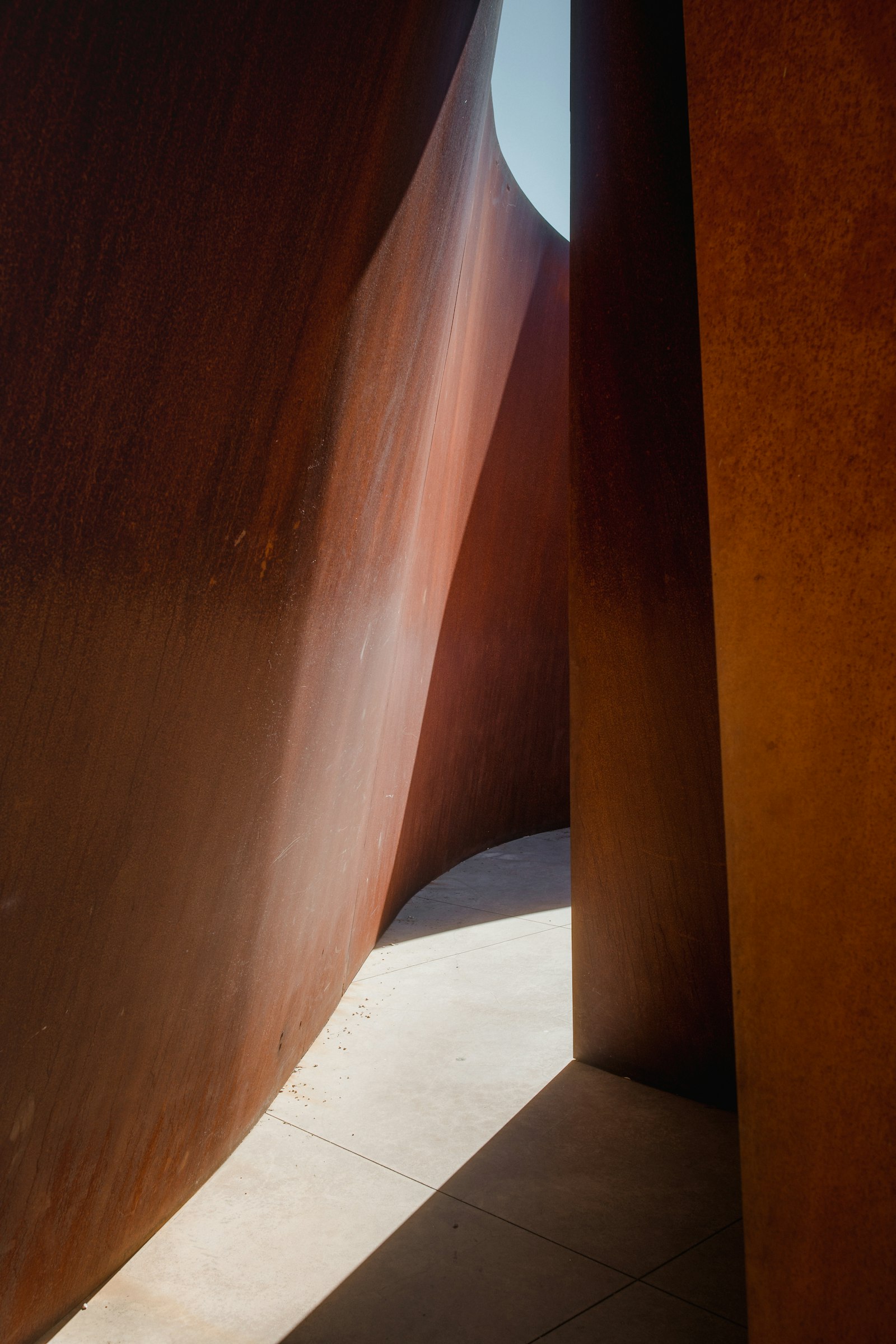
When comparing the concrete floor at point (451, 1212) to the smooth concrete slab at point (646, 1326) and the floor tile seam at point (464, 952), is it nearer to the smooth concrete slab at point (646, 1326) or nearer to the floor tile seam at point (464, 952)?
the smooth concrete slab at point (646, 1326)

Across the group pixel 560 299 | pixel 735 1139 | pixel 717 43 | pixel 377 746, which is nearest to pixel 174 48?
pixel 717 43

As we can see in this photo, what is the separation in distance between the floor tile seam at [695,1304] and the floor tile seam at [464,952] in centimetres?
278

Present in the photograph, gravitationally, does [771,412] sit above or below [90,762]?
above

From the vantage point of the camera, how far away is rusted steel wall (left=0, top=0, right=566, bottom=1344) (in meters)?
1.85

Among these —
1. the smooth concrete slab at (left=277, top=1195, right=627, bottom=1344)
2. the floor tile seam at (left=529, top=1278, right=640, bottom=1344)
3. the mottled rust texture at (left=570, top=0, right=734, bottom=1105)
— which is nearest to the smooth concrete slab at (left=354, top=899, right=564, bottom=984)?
the mottled rust texture at (left=570, top=0, right=734, bottom=1105)

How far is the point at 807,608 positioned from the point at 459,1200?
249cm

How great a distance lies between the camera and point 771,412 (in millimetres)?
1888

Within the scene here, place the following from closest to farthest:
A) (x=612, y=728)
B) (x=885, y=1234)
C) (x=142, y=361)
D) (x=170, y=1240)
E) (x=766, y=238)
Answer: (x=885, y=1234) < (x=766, y=238) < (x=142, y=361) < (x=170, y=1240) < (x=612, y=728)

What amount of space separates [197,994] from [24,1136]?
0.79 metres

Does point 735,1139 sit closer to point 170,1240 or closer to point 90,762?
point 170,1240

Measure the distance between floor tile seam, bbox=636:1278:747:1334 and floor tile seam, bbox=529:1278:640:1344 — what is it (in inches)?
1.8

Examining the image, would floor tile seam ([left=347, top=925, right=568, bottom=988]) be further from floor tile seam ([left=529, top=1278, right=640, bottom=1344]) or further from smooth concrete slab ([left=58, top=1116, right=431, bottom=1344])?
floor tile seam ([left=529, top=1278, right=640, bottom=1344])

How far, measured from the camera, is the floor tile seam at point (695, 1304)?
2631mm

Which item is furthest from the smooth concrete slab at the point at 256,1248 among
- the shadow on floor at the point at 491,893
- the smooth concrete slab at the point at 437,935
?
the shadow on floor at the point at 491,893
